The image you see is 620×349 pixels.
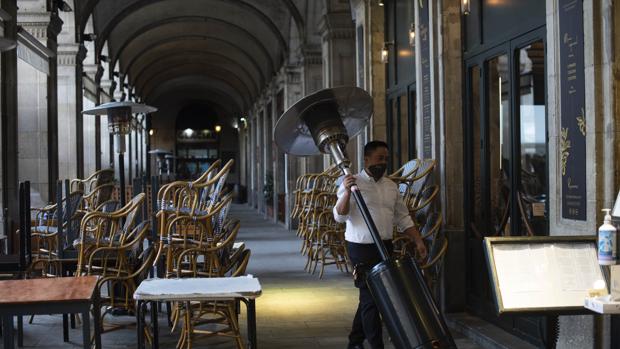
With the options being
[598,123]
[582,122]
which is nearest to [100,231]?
[582,122]

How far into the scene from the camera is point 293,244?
1606 centimetres

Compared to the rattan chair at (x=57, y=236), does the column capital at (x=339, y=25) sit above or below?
above

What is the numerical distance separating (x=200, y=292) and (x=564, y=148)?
90.7 inches

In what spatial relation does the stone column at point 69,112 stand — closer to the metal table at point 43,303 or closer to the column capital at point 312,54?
the column capital at point 312,54

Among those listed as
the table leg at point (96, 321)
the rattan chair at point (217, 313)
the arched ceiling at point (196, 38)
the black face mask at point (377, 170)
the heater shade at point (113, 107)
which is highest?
the arched ceiling at point (196, 38)

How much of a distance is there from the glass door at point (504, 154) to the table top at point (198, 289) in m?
2.16

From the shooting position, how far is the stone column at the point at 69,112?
1627 centimetres

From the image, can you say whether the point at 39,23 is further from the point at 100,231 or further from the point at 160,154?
the point at 160,154

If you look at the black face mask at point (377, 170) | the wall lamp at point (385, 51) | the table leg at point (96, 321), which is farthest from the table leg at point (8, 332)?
the wall lamp at point (385, 51)

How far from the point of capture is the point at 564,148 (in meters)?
5.02

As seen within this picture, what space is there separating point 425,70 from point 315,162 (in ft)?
33.2

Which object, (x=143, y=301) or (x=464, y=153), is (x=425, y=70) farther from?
(x=143, y=301)

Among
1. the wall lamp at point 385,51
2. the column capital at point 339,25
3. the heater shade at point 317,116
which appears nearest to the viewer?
the heater shade at point 317,116

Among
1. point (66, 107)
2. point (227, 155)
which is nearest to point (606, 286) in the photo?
point (66, 107)
